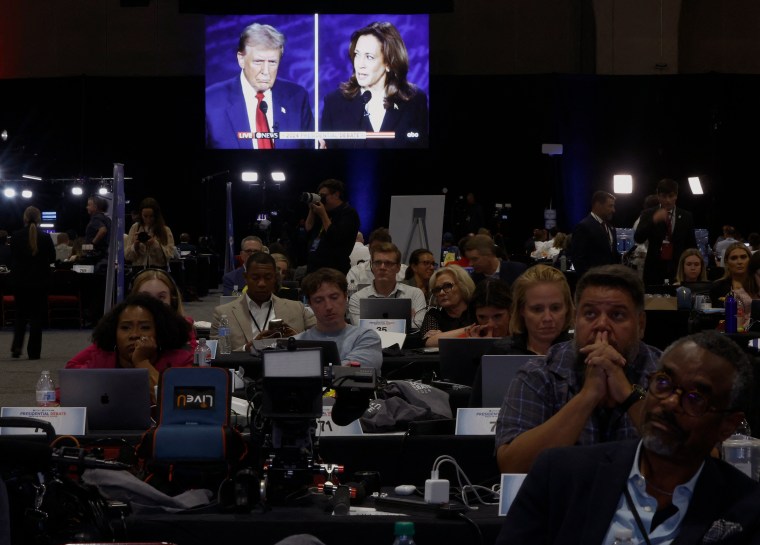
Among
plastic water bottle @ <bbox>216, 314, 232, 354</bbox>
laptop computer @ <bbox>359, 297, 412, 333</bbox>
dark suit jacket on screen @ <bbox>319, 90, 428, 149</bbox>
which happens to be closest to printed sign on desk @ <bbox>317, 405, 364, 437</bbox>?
plastic water bottle @ <bbox>216, 314, 232, 354</bbox>

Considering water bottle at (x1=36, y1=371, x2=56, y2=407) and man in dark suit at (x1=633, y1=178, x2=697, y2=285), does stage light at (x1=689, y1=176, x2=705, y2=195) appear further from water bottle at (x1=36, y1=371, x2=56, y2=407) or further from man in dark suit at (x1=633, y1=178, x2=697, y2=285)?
water bottle at (x1=36, y1=371, x2=56, y2=407)

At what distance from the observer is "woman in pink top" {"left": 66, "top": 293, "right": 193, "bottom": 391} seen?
196 inches

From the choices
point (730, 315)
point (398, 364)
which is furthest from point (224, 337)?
point (730, 315)

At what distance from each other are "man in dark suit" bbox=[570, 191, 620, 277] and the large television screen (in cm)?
771

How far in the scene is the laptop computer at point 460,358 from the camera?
5578 millimetres

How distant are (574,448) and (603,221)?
872 cm

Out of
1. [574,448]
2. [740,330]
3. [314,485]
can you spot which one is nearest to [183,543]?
[314,485]

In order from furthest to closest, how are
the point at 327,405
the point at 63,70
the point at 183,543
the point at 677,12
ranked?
the point at 63,70
the point at 677,12
the point at 327,405
the point at 183,543

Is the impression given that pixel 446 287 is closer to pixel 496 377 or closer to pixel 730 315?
pixel 730 315

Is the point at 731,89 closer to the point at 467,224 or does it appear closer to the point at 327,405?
the point at 467,224

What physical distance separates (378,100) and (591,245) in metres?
8.20

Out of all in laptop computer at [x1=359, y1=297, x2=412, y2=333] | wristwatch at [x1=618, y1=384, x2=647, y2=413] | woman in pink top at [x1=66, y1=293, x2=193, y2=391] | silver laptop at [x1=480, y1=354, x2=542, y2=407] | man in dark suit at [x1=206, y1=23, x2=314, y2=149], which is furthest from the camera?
man in dark suit at [x1=206, y1=23, x2=314, y2=149]

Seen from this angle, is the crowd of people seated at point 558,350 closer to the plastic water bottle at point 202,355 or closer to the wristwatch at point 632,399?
the wristwatch at point 632,399

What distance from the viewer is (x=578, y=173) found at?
68.5ft
